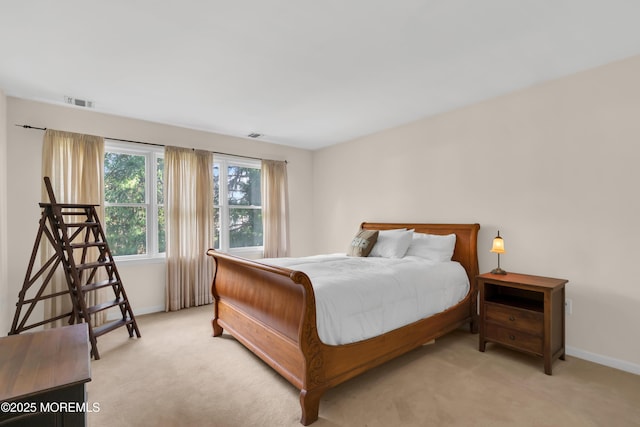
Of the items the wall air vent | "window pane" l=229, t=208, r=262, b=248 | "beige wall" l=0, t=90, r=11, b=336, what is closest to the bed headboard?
"window pane" l=229, t=208, r=262, b=248

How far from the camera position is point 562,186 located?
9.18 feet

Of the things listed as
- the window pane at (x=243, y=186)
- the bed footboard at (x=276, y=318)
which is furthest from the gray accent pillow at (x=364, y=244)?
the window pane at (x=243, y=186)

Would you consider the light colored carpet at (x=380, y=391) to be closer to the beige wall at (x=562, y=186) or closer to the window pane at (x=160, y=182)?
the beige wall at (x=562, y=186)

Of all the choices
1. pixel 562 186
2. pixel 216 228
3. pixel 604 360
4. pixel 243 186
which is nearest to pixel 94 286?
pixel 216 228

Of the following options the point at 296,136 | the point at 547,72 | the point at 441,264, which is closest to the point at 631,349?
the point at 441,264

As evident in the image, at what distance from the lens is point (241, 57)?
8.02ft

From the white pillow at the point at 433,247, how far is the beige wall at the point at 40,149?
2.88 m

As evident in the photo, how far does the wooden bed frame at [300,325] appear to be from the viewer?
1.94 meters

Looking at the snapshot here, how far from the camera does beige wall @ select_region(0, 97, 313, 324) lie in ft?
10.5

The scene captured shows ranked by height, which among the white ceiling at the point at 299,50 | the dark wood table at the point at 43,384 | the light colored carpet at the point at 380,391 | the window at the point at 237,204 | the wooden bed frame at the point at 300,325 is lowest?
the light colored carpet at the point at 380,391

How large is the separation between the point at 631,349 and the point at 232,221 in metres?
4.69

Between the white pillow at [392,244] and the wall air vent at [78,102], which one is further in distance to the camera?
the white pillow at [392,244]

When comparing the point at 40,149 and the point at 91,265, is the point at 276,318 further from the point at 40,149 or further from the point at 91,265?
the point at 40,149

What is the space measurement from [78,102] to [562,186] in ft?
16.3
